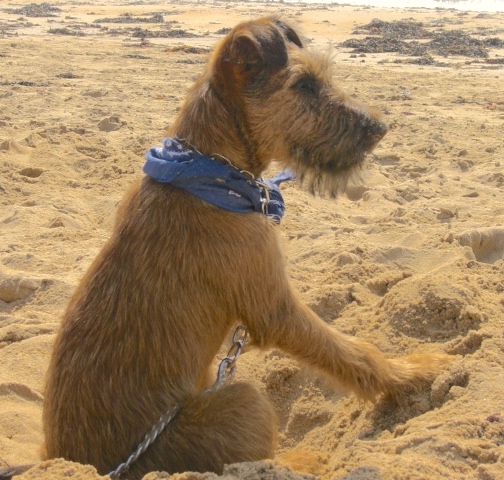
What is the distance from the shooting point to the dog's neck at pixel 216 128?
3.10 metres

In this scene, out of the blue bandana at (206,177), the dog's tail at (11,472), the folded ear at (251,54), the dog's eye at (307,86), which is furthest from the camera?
the dog's eye at (307,86)

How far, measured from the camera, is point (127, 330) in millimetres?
2805

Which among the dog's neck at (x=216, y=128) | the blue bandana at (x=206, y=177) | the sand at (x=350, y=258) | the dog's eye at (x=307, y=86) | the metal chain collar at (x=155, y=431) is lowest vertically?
the sand at (x=350, y=258)

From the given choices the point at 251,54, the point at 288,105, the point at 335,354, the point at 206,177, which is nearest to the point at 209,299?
the point at 206,177

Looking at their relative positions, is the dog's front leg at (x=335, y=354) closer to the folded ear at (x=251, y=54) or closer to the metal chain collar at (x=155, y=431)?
the metal chain collar at (x=155, y=431)

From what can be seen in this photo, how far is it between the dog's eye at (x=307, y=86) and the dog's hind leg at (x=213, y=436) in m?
1.37

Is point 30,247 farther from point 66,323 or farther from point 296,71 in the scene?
point 296,71

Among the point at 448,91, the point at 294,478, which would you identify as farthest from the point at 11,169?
the point at 448,91

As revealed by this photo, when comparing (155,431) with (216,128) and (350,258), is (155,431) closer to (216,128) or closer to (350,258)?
(216,128)

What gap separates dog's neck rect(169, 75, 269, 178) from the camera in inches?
122

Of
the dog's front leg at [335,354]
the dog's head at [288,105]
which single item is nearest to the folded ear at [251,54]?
the dog's head at [288,105]

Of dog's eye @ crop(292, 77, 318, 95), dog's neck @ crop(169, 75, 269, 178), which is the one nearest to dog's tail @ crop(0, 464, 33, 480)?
dog's neck @ crop(169, 75, 269, 178)

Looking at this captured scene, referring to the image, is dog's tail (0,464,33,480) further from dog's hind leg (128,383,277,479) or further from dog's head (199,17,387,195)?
dog's head (199,17,387,195)

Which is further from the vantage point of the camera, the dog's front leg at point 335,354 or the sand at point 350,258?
the dog's front leg at point 335,354
